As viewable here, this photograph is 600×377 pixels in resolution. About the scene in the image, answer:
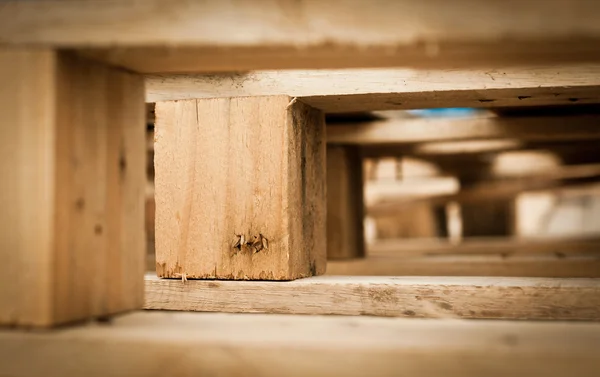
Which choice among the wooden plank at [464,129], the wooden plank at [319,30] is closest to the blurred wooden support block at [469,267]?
the wooden plank at [464,129]

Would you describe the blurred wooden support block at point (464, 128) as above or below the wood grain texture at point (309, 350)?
above

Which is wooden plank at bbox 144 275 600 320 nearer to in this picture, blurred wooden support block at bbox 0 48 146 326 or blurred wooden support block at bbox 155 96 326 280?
blurred wooden support block at bbox 155 96 326 280

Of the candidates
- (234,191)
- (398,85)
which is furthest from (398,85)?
(234,191)

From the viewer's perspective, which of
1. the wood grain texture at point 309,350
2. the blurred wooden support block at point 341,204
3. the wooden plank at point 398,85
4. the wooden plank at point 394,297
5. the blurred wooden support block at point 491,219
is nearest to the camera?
the wood grain texture at point 309,350

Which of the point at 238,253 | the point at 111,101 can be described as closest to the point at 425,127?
the point at 238,253

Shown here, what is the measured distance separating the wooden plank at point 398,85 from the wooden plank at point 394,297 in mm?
719

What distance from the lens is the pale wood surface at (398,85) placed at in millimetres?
2869

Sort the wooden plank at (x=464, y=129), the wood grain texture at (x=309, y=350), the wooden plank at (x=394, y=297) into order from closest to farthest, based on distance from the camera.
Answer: the wood grain texture at (x=309, y=350), the wooden plank at (x=394, y=297), the wooden plank at (x=464, y=129)

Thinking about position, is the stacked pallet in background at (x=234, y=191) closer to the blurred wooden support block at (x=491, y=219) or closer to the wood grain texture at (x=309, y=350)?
the wood grain texture at (x=309, y=350)

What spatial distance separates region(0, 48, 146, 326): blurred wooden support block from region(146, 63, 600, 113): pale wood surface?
1190mm

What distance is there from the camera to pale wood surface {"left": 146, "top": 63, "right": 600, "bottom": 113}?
2869 mm

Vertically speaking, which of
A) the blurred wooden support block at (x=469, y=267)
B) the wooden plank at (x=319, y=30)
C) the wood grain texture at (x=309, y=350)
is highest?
the wooden plank at (x=319, y=30)

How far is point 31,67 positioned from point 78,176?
10.1 inches

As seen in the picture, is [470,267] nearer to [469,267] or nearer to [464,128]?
[469,267]
